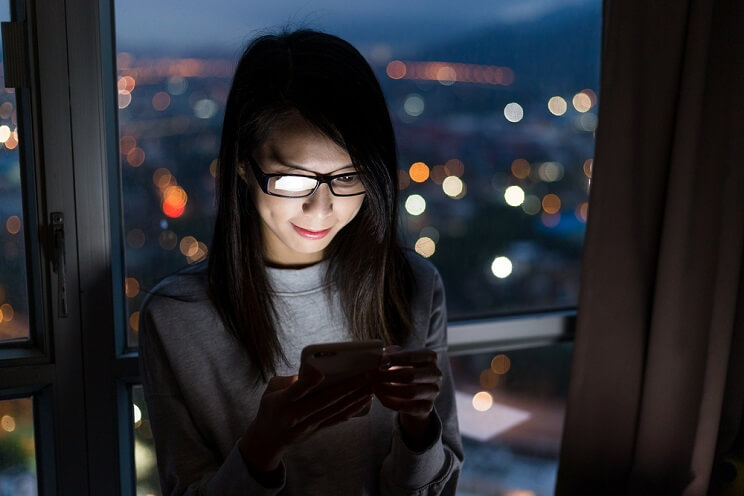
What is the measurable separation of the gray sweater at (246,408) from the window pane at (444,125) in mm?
352

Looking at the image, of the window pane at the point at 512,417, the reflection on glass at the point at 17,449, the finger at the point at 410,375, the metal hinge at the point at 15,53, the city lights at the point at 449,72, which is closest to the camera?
the finger at the point at 410,375

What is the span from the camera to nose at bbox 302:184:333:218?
3.86ft

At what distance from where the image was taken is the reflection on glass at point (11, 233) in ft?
4.73

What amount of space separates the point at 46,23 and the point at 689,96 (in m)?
1.45

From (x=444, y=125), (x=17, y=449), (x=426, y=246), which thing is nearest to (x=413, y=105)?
(x=444, y=125)

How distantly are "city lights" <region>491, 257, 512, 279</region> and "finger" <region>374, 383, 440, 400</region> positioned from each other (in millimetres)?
828

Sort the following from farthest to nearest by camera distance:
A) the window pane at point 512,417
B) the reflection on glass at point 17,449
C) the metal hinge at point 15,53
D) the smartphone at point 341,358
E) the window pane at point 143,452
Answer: the window pane at point 512,417 < the window pane at point 143,452 < the reflection on glass at point 17,449 < the metal hinge at point 15,53 < the smartphone at point 341,358

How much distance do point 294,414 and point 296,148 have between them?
43 centimetres

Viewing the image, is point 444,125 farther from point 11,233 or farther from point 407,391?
point 11,233

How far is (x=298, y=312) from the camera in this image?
134 cm

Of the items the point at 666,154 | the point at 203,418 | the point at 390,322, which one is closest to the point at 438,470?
the point at 390,322

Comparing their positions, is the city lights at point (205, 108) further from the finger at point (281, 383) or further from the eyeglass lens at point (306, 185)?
the finger at point (281, 383)

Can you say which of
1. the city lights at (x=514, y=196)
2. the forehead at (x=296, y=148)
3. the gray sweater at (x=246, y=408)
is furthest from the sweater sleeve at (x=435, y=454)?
the city lights at (x=514, y=196)

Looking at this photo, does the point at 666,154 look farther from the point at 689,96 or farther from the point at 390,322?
the point at 390,322
